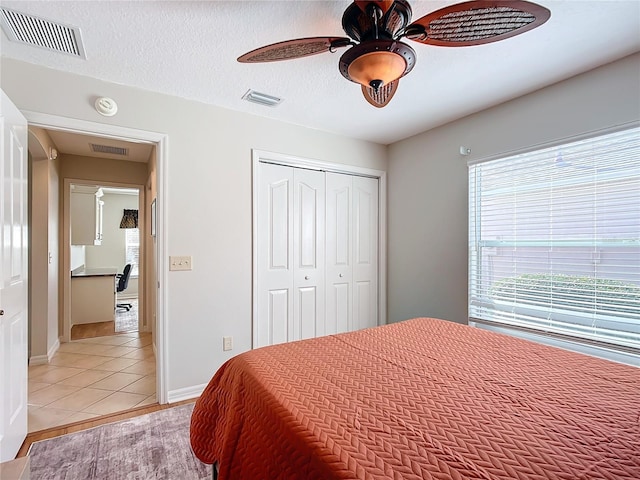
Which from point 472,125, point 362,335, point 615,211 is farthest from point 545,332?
point 472,125

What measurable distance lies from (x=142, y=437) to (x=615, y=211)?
335cm

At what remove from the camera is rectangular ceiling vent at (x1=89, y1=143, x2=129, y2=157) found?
148 inches

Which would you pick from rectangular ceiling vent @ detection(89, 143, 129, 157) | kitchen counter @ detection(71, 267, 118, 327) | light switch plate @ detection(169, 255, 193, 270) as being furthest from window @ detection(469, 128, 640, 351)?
kitchen counter @ detection(71, 267, 118, 327)

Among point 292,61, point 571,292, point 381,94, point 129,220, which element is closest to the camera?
point 381,94

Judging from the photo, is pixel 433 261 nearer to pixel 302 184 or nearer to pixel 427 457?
pixel 302 184

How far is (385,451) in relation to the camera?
0.84 m

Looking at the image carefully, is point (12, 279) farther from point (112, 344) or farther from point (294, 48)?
point (112, 344)

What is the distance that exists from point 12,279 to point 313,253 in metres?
2.27

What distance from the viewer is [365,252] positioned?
372cm

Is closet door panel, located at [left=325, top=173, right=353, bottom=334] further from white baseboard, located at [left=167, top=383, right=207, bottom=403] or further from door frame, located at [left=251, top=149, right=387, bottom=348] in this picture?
white baseboard, located at [left=167, top=383, right=207, bottom=403]

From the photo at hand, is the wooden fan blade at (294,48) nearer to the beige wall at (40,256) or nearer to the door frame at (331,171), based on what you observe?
the door frame at (331,171)

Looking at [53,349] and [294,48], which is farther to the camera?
[53,349]

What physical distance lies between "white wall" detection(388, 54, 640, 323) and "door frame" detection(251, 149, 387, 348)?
82mm

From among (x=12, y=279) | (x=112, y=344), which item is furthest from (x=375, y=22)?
(x=112, y=344)
